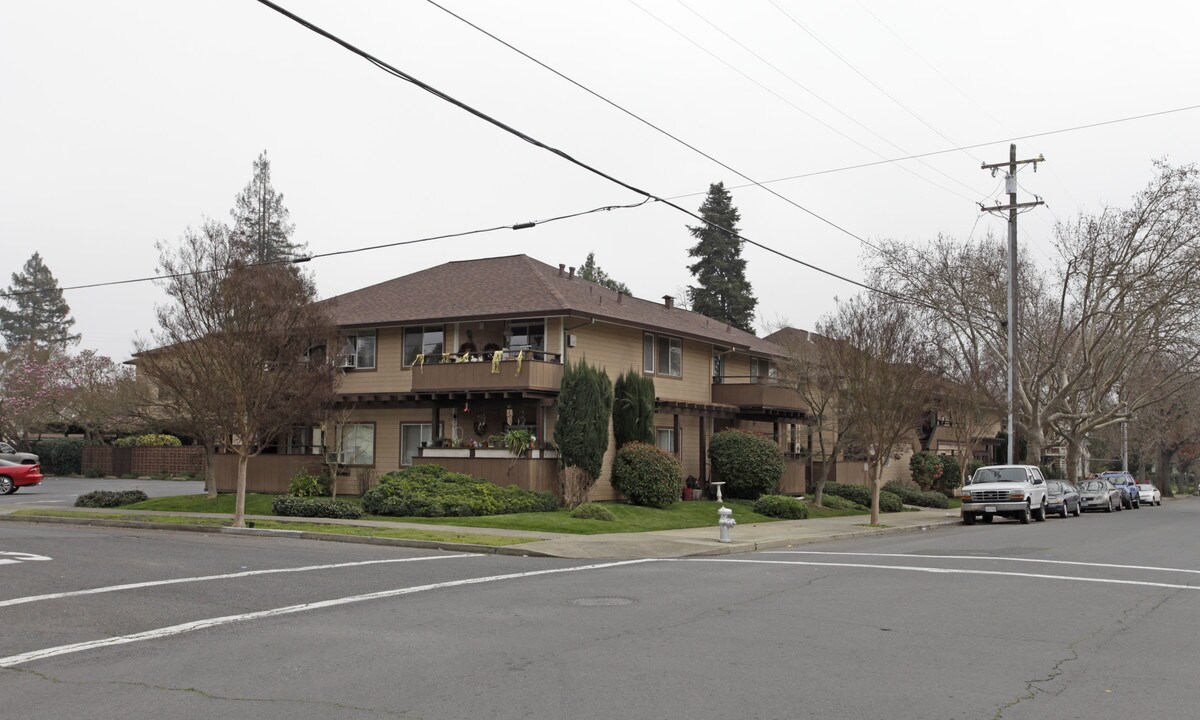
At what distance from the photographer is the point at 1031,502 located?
105 ft

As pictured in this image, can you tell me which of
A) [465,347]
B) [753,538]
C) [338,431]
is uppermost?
[465,347]

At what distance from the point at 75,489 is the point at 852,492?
3165 centimetres

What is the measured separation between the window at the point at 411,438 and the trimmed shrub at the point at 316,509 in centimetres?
663

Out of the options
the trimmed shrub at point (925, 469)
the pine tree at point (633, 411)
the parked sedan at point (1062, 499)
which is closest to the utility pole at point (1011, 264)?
the parked sedan at point (1062, 499)

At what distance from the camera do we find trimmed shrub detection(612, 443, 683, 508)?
97.9ft

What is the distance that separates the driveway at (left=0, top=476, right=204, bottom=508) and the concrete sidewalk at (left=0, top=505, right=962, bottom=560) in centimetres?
Result: 508

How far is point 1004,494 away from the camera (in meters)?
31.2

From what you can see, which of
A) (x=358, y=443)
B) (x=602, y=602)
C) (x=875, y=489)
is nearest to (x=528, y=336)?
(x=358, y=443)

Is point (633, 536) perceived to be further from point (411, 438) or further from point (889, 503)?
point (889, 503)

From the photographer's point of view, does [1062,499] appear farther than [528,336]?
Yes

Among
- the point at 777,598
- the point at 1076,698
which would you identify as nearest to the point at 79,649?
the point at 777,598

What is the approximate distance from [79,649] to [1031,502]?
29388mm

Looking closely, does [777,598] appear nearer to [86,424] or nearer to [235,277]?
[235,277]

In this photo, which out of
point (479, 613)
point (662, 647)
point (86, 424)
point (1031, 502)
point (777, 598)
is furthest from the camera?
point (86, 424)
